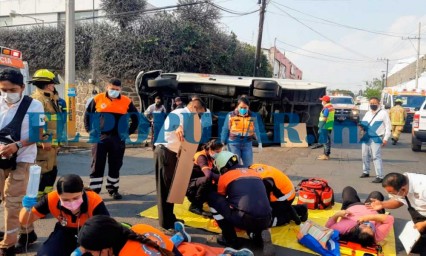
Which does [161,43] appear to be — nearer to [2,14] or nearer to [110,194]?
[110,194]

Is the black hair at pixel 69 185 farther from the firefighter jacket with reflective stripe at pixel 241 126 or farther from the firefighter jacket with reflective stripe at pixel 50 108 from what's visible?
the firefighter jacket with reflective stripe at pixel 241 126

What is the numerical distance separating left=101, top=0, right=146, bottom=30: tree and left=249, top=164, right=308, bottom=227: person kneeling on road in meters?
13.6

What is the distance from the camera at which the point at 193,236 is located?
4.75m

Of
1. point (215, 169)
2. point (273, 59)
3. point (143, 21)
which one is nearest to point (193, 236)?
point (215, 169)

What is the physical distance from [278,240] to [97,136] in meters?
3.11

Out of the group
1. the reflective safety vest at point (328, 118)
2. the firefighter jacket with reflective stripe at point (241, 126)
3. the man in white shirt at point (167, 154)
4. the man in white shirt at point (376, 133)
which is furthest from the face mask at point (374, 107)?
the man in white shirt at point (167, 154)

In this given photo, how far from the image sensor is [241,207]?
4246 mm

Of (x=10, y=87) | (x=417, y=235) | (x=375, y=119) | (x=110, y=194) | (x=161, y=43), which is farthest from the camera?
(x=161, y=43)

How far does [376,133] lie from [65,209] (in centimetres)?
674

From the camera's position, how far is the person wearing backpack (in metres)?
3.71

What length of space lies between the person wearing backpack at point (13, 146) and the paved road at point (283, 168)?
1.74 feet

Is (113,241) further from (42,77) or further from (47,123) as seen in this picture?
(42,77)

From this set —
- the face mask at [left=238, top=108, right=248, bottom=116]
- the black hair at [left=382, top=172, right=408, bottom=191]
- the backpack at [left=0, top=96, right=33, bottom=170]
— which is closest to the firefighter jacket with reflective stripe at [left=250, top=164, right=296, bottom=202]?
the black hair at [left=382, top=172, right=408, bottom=191]

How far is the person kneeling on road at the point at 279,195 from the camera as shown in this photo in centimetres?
488
